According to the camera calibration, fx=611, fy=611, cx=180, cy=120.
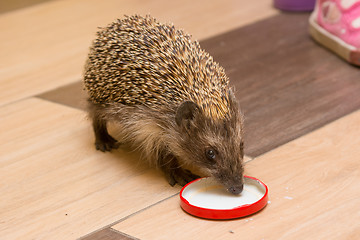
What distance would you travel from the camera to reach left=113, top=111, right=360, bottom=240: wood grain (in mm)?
2625

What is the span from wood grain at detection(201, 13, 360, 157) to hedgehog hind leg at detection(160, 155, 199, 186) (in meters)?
0.45

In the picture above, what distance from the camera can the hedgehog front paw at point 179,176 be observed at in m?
3.13

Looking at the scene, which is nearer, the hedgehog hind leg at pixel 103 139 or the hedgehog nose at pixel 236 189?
the hedgehog nose at pixel 236 189

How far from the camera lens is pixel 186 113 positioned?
2.90 meters

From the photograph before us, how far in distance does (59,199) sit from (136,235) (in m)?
0.59

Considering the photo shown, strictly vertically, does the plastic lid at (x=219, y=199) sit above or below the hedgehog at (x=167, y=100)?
below

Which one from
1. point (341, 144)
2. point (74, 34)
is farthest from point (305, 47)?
point (74, 34)

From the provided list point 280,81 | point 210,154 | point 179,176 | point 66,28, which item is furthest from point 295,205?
point 66,28

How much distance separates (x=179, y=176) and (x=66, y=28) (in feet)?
11.0

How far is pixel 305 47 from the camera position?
501 centimetres

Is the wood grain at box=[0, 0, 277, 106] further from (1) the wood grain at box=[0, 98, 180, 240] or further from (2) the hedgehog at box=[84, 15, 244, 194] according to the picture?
(2) the hedgehog at box=[84, 15, 244, 194]

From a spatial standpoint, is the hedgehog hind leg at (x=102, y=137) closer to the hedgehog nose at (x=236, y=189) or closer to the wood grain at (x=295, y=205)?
the wood grain at (x=295, y=205)

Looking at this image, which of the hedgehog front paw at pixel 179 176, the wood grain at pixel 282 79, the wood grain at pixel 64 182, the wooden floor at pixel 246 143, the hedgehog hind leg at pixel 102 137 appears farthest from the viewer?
the wood grain at pixel 282 79

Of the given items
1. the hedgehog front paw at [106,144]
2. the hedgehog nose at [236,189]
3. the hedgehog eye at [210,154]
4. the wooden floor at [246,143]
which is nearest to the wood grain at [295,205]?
the wooden floor at [246,143]
